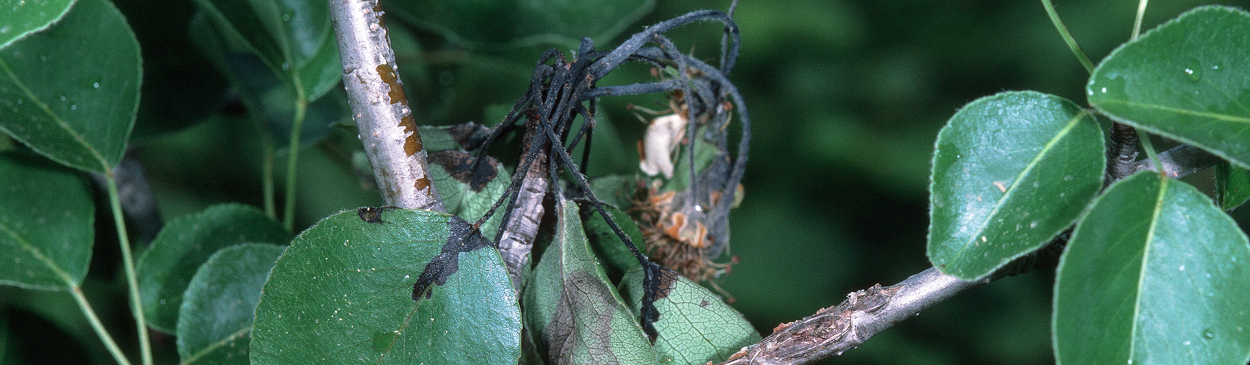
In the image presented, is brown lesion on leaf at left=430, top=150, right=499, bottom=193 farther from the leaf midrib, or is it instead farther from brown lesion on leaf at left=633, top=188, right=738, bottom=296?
the leaf midrib

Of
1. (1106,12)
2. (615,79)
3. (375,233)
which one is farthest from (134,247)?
(1106,12)

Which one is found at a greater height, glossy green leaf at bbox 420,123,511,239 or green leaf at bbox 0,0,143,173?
green leaf at bbox 0,0,143,173

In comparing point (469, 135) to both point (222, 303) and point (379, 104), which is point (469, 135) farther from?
point (222, 303)

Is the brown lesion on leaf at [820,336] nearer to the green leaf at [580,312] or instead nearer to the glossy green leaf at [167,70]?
the green leaf at [580,312]

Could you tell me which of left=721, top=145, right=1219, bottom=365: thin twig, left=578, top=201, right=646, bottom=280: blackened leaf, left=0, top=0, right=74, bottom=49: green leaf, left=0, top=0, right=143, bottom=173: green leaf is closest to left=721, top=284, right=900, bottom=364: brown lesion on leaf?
left=721, top=145, right=1219, bottom=365: thin twig

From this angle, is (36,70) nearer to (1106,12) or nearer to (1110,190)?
(1110,190)
